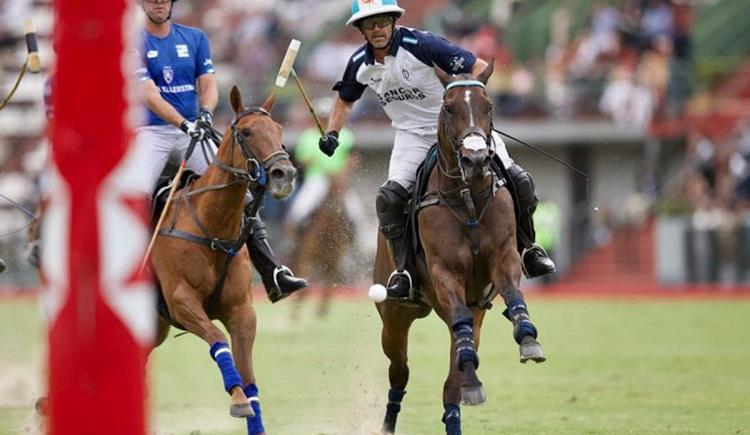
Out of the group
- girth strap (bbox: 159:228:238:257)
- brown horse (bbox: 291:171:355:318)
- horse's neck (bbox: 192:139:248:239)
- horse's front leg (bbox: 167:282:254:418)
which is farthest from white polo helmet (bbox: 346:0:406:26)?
brown horse (bbox: 291:171:355:318)

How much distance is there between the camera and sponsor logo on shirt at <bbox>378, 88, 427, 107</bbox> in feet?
33.7

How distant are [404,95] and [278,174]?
1.32 meters

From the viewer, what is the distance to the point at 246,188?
9.93m

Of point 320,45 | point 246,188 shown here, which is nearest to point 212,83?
point 246,188

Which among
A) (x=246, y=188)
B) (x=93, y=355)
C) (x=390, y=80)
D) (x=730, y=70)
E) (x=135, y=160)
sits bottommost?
(x=93, y=355)

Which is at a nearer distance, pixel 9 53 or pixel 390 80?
pixel 390 80

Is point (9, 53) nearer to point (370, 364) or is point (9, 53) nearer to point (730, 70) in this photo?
point (730, 70)

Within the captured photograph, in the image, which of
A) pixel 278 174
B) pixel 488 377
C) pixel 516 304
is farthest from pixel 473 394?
pixel 488 377

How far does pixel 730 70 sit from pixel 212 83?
2170cm

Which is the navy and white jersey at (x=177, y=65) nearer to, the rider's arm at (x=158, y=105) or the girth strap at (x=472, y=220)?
the rider's arm at (x=158, y=105)

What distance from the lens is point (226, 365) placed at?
923cm

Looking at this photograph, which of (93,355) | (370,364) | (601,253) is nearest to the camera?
(93,355)

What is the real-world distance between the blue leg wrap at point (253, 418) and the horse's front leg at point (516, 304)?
1686 mm

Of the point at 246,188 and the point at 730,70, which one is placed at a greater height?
the point at 730,70
